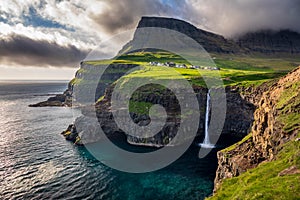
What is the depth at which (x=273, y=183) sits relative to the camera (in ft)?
91.6

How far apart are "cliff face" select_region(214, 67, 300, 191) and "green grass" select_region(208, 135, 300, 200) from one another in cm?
366

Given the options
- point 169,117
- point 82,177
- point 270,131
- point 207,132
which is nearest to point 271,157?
point 270,131

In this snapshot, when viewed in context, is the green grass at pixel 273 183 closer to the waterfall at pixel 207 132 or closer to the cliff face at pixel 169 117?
the waterfall at pixel 207 132

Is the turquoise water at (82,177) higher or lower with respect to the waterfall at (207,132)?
lower

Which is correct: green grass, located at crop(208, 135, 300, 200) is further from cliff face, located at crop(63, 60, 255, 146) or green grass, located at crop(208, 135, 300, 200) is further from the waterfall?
cliff face, located at crop(63, 60, 255, 146)

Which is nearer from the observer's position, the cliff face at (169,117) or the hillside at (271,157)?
the hillside at (271,157)

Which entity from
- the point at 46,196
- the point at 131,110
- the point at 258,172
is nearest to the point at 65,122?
the point at 131,110

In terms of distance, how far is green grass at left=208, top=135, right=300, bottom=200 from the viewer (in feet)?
82.6

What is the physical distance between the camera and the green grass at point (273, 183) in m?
25.2

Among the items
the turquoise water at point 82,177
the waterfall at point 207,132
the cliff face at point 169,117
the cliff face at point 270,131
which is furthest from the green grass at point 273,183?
the cliff face at point 169,117

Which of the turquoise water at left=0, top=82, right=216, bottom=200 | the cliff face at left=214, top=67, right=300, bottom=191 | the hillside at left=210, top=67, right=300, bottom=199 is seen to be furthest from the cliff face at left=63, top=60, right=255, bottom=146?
the hillside at left=210, top=67, right=300, bottom=199

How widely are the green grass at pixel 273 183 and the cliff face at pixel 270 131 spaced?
3.66 metres

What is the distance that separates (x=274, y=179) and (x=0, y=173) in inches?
3428

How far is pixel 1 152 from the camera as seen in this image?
10731 centimetres
